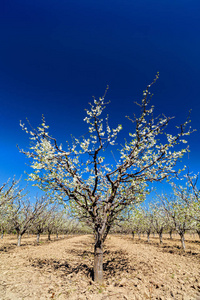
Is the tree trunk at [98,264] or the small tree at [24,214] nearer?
the tree trunk at [98,264]

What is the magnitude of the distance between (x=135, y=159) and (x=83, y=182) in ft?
9.72

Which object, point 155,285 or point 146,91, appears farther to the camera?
point 155,285

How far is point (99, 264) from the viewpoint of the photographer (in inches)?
272

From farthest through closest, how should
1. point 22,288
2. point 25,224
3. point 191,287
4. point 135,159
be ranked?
1. point 25,224
2. point 135,159
3. point 191,287
4. point 22,288

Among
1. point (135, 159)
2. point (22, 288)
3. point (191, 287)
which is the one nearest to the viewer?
point (22, 288)

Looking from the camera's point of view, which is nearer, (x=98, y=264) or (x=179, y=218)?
(x=98, y=264)

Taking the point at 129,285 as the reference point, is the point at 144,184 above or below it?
above

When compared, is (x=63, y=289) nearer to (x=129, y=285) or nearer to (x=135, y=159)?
(x=129, y=285)

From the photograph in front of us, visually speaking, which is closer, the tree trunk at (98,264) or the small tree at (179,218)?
the tree trunk at (98,264)

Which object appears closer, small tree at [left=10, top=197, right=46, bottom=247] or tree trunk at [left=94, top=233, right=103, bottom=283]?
tree trunk at [left=94, top=233, right=103, bottom=283]

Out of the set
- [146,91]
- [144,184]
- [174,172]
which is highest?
[146,91]

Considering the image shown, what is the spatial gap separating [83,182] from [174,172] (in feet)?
15.0

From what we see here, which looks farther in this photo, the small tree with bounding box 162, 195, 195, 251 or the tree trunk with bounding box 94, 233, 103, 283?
the small tree with bounding box 162, 195, 195, 251

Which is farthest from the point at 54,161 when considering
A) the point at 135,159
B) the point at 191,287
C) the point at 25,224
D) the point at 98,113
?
the point at 25,224
